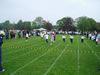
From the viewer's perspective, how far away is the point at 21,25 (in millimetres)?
128750

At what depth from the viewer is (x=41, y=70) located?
8438mm

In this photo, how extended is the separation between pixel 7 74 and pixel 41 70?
73.2 inches

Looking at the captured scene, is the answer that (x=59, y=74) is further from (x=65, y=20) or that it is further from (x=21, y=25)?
(x=21, y=25)

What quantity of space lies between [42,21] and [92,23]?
3811cm

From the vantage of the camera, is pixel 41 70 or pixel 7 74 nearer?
pixel 7 74

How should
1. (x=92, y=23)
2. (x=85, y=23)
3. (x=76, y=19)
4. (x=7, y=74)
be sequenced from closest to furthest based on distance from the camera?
(x=7, y=74)
(x=85, y=23)
(x=92, y=23)
(x=76, y=19)

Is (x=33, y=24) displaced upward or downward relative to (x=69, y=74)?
upward

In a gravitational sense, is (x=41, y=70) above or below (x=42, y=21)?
below

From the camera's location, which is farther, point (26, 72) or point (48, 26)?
point (48, 26)

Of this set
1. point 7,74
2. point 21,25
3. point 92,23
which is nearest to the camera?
point 7,74

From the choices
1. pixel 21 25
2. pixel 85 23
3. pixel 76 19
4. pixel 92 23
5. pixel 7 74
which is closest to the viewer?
pixel 7 74

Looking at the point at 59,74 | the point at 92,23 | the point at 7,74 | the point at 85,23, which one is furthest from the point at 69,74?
the point at 92,23

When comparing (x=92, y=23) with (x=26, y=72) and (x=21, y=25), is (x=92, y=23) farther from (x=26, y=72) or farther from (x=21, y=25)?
(x=26, y=72)

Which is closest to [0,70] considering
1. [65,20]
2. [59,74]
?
[59,74]
